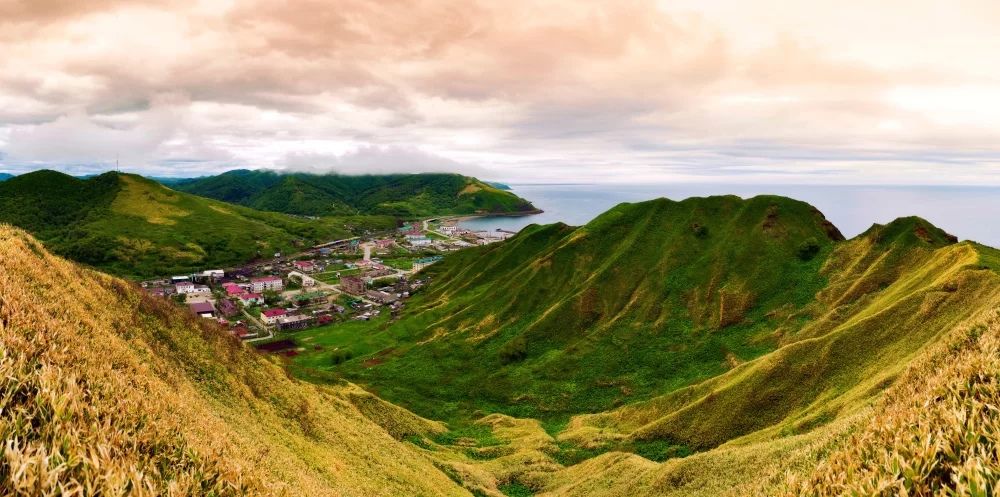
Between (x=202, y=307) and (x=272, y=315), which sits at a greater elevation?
(x=202, y=307)

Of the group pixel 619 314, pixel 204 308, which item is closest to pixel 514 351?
pixel 619 314

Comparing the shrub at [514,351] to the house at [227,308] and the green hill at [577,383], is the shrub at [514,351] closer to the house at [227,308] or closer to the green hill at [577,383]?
the green hill at [577,383]

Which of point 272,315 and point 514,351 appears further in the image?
point 272,315

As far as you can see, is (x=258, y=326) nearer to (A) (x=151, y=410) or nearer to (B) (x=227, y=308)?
(B) (x=227, y=308)

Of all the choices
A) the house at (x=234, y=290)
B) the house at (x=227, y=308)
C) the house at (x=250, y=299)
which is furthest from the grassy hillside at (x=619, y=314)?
the house at (x=234, y=290)

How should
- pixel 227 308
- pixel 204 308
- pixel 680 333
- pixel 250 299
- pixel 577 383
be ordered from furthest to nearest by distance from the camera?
pixel 250 299, pixel 227 308, pixel 204 308, pixel 680 333, pixel 577 383

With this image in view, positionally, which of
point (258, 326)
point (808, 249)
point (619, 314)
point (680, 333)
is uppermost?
point (808, 249)

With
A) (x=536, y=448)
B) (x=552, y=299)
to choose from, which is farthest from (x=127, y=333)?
(x=552, y=299)
